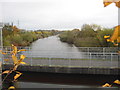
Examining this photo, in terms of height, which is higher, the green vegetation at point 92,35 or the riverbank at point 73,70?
the green vegetation at point 92,35

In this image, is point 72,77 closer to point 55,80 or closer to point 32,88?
point 55,80

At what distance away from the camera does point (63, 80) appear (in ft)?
13.1

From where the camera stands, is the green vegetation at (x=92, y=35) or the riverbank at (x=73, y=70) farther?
the green vegetation at (x=92, y=35)

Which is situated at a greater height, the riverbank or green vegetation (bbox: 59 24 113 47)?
green vegetation (bbox: 59 24 113 47)

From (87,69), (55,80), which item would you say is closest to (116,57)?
(87,69)

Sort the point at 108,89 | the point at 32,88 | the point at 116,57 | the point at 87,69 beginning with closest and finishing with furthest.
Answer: the point at 108,89
the point at 32,88
the point at 87,69
the point at 116,57

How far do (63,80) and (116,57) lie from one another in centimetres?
239

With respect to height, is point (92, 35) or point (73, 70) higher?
point (92, 35)

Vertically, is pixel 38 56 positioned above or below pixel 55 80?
above

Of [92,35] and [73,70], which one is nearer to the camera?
[73,70]

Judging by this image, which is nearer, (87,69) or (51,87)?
(51,87)

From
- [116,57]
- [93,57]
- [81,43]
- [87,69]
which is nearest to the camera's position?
[87,69]

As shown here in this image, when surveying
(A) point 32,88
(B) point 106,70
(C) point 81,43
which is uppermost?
(C) point 81,43

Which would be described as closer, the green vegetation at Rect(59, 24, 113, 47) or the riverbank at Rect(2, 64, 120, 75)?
the riverbank at Rect(2, 64, 120, 75)
